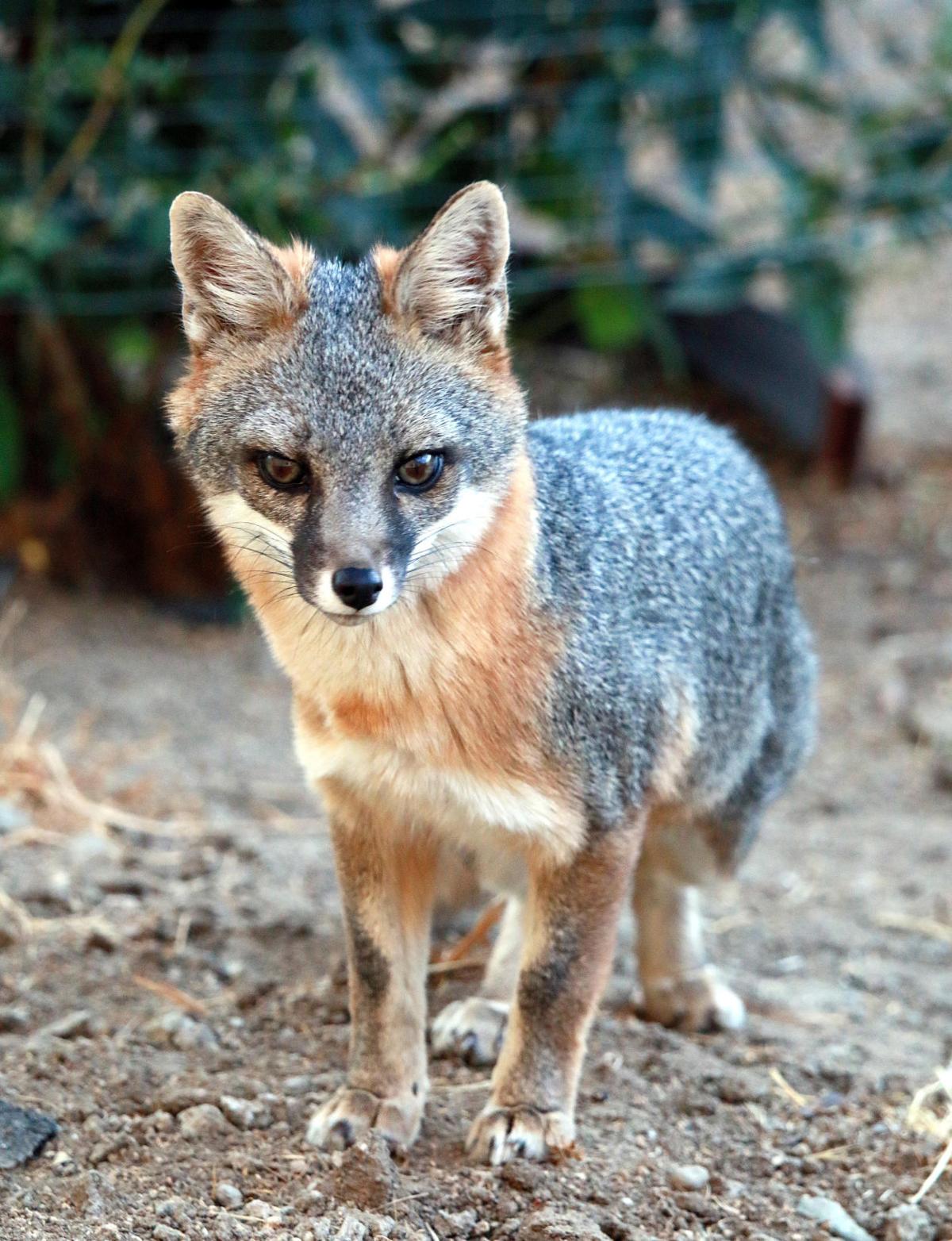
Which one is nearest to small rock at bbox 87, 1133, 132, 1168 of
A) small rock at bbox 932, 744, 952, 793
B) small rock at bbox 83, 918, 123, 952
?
small rock at bbox 83, 918, 123, 952

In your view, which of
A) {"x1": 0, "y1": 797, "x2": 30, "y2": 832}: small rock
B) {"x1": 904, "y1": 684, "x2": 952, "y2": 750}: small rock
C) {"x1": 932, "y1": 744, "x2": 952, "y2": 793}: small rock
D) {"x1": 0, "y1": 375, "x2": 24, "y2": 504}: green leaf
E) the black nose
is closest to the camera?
the black nose

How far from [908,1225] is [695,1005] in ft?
3.19

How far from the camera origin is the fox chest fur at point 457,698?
299 centimetres

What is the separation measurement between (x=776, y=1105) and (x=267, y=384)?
6.12 feet

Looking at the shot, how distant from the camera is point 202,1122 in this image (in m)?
3.15

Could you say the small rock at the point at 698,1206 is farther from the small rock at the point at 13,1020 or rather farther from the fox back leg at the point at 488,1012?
the small rock at the point at 13,1020

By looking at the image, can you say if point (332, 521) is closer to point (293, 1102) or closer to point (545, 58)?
point (293, 1102)

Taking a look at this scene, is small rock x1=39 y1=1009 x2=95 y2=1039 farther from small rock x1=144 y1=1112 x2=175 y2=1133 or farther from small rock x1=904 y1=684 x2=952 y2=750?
small rock x1=904 y1=684 x2=952 y2=750

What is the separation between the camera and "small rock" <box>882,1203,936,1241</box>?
3000 mm

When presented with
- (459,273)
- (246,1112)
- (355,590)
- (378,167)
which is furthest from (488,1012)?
(378,167)

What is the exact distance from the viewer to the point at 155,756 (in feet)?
18.2

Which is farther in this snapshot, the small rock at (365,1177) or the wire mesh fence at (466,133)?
the wire mesh fence at (466,133)

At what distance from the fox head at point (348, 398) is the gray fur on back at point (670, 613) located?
30 centimetres

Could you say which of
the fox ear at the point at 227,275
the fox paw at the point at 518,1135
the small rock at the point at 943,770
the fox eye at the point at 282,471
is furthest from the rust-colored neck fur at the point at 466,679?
the small rock at the point at 943,770
